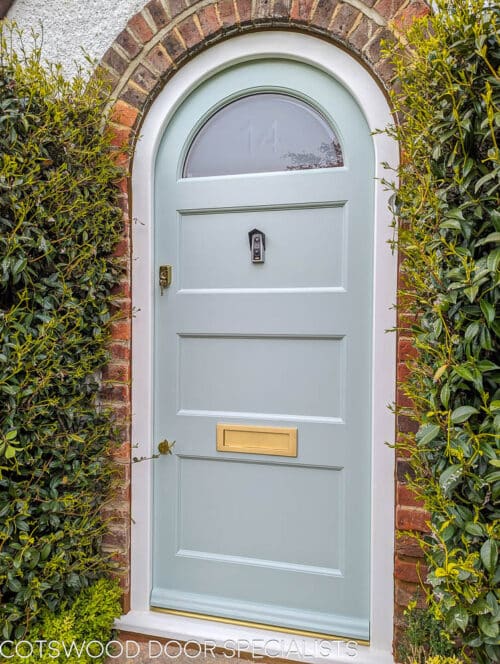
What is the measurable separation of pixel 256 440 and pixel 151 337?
2.24 feet

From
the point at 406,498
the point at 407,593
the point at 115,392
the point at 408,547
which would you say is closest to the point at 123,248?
the point at 115,392

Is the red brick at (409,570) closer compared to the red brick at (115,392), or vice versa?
the red brick at (409,570)

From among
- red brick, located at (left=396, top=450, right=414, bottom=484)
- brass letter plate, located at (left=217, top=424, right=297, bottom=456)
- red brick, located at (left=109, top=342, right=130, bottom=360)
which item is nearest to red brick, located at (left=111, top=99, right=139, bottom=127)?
red brick, located at (left=109, top=342, right=130, bottom=360)

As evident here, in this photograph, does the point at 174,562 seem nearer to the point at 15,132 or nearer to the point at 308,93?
the point at 15,132

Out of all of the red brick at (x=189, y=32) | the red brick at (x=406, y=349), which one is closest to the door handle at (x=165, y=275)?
the red brick at (x=189, y=32)

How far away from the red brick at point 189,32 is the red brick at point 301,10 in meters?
0.41

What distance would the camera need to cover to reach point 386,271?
1910mm

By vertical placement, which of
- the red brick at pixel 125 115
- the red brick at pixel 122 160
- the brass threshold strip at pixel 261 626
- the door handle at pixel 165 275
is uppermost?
the red brick at pixel 125 115

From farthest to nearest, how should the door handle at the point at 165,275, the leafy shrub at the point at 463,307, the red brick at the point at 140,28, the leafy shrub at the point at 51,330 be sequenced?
1. the door handle at the point at 165,275
2. the red brick at the point at 140,28
3. the leafy shrub at the point at 51,330
4. the leafy shrub at the point at 463,307

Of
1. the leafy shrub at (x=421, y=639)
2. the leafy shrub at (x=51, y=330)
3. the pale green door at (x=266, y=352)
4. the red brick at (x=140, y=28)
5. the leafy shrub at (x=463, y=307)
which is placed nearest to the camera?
the leafy shrub at (x=463, y=307)

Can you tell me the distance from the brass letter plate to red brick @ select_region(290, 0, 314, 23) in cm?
173

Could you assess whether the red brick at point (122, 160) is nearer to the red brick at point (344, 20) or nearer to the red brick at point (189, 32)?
the red brick at point (189, 32)

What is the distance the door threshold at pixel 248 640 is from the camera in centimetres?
192

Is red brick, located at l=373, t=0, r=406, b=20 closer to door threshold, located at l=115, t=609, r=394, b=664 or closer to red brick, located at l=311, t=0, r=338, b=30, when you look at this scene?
red brick, located at l=311, t=0, r=338, b=30
